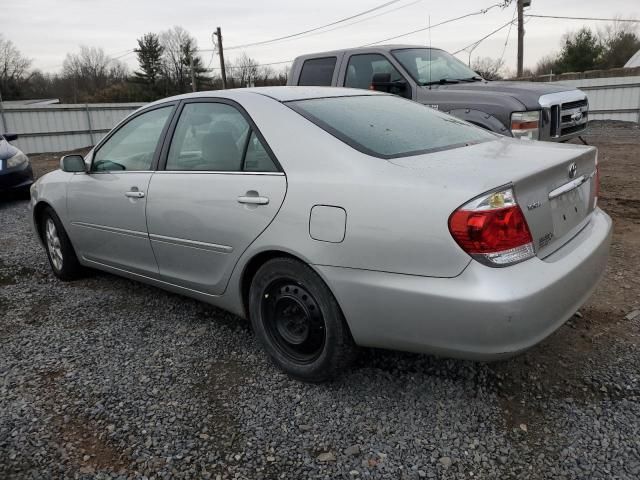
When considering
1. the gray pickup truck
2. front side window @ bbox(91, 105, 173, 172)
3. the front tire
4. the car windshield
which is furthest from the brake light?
the car windshield

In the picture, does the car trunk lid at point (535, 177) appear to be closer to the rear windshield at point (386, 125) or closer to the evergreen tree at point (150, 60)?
the rear windshield at point (386, 125)

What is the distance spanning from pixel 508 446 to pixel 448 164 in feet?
4.19

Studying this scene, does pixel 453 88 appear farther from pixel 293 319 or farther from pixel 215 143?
pixel 293 319

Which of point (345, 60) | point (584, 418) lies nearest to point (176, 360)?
point (584, 418)

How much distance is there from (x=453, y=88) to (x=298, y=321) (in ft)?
15.0

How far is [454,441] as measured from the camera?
2.37 meters

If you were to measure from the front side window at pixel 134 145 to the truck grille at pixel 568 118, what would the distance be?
14.8ft

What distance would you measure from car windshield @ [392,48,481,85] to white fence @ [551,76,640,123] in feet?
34.1

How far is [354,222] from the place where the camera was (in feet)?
7.82

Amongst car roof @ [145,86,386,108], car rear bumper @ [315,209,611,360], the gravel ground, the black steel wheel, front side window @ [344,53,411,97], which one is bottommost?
the gravel ground

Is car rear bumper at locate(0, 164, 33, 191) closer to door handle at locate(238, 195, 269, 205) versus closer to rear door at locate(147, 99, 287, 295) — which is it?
rear door at locate(147, 99, 287, 295)

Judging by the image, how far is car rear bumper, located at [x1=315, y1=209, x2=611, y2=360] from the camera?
214 centimetres

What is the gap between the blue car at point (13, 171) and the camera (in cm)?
867

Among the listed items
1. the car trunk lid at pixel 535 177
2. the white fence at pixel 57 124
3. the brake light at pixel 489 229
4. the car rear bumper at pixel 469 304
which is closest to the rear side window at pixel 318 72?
the car trunk lid at pixel 535 177
